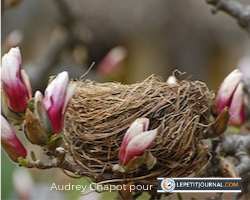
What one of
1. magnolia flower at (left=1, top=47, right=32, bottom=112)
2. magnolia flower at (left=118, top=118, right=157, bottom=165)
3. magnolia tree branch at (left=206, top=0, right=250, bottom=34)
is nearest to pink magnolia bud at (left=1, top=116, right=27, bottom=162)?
magnolia flower at (left=1, top=47, right=32, bottom=112)

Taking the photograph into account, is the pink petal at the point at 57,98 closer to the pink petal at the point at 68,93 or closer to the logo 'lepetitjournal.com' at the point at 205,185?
the pink petal at the point at 68,93

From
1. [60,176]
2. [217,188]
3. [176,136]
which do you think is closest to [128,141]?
[176,136]

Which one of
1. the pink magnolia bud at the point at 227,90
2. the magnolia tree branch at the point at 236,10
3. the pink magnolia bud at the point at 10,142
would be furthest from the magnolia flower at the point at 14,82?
the magnolia tree branch at the point at 236,10

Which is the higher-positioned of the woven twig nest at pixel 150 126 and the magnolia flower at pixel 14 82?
the magnolia flower at pixel 14 82

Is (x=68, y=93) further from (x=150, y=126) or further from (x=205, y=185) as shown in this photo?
(x=205, y=185)

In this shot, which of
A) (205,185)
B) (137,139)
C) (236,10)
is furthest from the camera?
(236,10)

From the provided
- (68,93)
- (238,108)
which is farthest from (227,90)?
(68,93)
